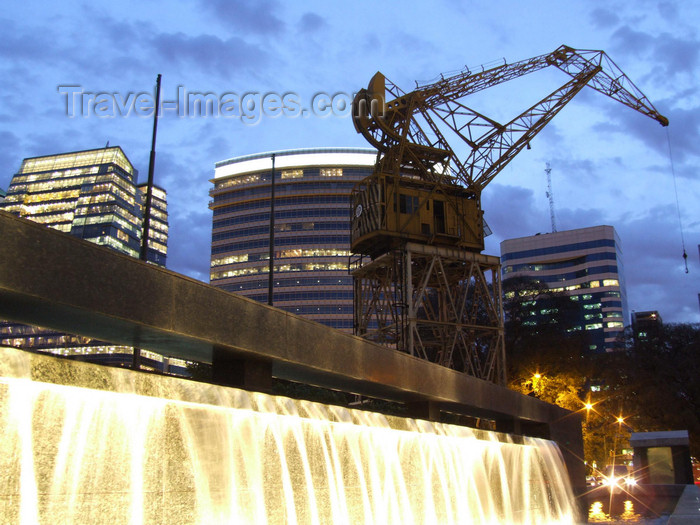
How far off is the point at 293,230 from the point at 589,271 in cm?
8049

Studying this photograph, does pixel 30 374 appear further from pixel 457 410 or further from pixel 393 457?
pixel 457 410

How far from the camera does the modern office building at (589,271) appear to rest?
177 meters

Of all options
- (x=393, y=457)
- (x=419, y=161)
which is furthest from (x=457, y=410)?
(x=419, y=161)

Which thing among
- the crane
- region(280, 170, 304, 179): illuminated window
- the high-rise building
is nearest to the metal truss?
the crane

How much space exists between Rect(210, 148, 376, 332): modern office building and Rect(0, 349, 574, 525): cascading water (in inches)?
4792

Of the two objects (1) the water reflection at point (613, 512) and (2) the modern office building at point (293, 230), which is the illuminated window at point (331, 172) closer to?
(2) the modern office building at point (293, 230)

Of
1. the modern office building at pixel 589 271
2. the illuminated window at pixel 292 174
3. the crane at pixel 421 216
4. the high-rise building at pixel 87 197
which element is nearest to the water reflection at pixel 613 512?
the crane at pixel 421 216

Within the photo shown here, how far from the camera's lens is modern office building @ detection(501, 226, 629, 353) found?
177 meters

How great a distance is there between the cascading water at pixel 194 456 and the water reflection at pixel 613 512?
488 inches

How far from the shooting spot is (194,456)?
10.3m

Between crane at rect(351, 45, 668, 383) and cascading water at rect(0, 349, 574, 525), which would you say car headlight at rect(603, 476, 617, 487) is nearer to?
crane at rect(351, 45, 668, 383)

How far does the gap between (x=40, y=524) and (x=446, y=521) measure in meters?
11.5

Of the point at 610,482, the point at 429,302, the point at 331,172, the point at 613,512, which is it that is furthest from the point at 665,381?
the point at 331,172

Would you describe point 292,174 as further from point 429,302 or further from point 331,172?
point 429,302
